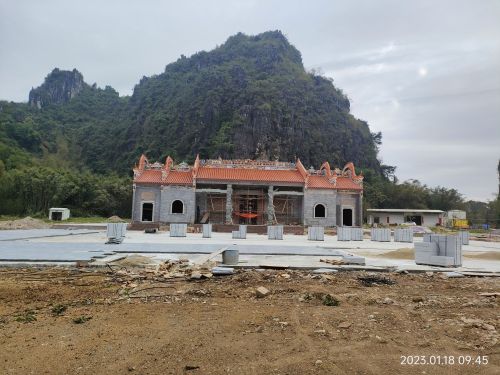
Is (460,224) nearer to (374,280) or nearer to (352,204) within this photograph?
(352,204)

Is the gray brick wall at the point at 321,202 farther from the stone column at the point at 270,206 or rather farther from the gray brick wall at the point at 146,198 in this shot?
the gray brick wall at the point at 146,198

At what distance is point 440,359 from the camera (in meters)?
4.00

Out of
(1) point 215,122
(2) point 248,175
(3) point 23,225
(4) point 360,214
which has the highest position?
(1) point 215,122

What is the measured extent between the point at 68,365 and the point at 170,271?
182 inches

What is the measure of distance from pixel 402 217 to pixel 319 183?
48.1ft

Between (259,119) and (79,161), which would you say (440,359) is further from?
(79,161)

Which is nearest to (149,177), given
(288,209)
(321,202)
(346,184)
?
(288,209)

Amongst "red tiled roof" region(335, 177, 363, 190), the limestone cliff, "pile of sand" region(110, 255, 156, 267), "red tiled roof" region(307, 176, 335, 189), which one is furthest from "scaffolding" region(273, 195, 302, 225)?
the limestone cliff

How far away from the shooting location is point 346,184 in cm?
3353

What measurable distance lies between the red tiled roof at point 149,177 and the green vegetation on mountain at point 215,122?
29.2 metres

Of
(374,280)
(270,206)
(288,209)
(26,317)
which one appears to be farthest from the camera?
(288,209)

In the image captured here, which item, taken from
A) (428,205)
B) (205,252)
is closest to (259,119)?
(428,205)

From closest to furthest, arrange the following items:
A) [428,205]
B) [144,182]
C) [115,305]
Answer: [115,305]
[144,182]
[428,205]

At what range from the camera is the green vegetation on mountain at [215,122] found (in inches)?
2636
